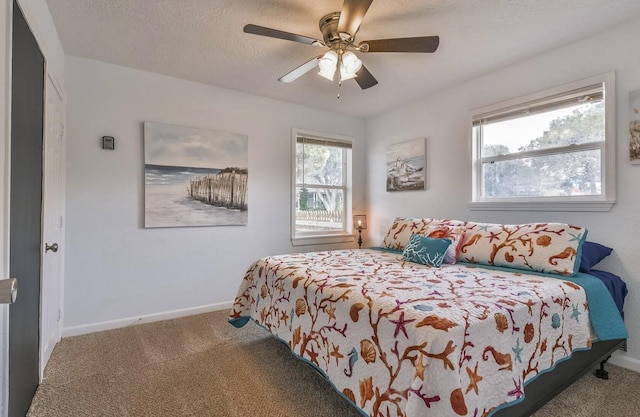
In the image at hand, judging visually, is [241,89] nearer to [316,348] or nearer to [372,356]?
[316,348]

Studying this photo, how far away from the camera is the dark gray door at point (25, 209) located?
1.35m

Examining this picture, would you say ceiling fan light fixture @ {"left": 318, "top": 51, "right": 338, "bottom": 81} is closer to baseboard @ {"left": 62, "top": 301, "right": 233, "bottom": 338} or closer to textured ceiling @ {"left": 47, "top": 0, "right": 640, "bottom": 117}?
textured ceiling @ {"left": 47, "top": 0, "right": 640, "bottom": 117}

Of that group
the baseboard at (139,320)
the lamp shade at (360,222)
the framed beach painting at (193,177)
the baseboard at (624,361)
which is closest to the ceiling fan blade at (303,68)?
the framed beach painting at (193,177)

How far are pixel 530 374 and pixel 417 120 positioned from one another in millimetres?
2927

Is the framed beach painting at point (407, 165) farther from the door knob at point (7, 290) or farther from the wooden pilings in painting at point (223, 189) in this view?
the door knob at point (7, 290)

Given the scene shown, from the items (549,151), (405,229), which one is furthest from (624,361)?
(405,229)

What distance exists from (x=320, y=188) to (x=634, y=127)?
9.95 feet

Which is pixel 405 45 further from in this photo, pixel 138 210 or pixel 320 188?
pixel 138 210

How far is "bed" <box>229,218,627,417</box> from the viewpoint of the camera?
3.84ft

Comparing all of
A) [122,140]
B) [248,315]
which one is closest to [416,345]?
[248,315]

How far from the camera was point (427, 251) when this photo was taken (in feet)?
7.84

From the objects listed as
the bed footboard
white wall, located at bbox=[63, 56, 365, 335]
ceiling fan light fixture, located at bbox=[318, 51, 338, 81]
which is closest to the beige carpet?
the bed footboard

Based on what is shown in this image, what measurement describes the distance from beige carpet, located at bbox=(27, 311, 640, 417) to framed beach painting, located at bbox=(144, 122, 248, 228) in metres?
1.18

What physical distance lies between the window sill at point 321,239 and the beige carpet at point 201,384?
57.6 inches
